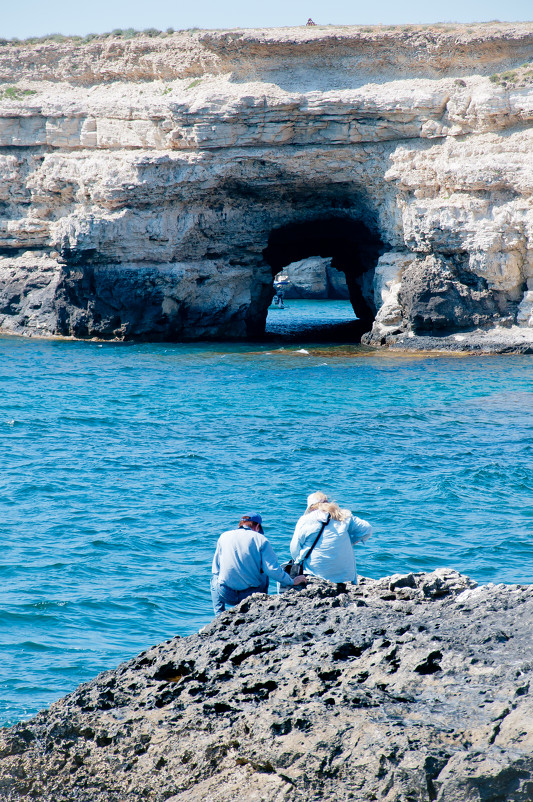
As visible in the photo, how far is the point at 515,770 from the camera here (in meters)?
3.97

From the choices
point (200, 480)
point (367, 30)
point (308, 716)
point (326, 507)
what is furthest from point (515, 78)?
point (308, 716)

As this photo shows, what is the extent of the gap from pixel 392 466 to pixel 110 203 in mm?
21556

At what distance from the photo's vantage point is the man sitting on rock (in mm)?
6941

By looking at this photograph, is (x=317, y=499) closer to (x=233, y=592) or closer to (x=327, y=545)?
(x=327, y=545)

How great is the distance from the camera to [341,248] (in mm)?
41188

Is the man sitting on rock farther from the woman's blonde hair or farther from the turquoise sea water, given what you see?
the turquoise sea water

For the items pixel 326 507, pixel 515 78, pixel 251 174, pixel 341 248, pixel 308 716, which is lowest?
pixel 308 716

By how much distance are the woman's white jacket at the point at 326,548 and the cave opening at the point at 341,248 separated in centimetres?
2864

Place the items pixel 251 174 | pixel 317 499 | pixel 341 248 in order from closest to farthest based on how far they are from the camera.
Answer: pixel 317 499
pixel 251 174
pixel 341 248

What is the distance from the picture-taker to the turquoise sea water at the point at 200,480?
9078 millimetres

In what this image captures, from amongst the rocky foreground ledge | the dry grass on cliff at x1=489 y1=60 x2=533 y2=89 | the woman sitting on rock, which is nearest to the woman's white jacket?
the woman sitting on rock

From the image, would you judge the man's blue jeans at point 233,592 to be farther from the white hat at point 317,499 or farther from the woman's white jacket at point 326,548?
the white hat at point 317,499

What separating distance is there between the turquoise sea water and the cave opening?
10101 mm

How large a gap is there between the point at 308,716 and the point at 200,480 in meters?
9.95
